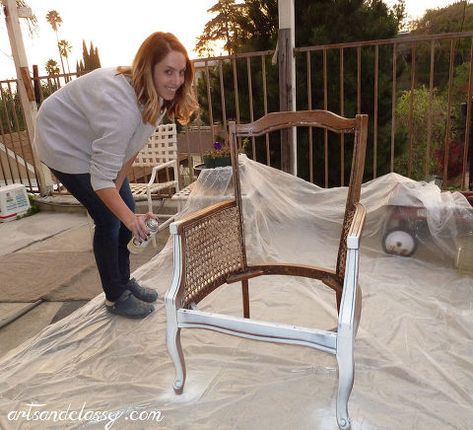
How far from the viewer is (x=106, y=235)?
1780mm

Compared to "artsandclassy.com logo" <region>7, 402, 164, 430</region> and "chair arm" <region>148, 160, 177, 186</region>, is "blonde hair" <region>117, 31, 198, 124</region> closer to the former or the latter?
"artsandclassy.com logo" <region>7, 402, 164, 430</region>

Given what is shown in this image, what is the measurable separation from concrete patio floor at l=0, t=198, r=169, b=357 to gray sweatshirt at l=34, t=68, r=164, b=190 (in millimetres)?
828

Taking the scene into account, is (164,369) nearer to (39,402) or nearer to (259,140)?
(39,402)

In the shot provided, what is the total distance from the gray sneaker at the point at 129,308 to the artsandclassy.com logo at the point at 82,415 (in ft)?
1.79

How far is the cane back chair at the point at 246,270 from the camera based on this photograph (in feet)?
3.69

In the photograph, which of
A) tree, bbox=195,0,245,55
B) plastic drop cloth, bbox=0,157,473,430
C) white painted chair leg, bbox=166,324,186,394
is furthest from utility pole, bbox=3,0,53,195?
white painted chair leg, bbox=166,324,186,394

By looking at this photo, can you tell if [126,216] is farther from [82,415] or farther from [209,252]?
[82,415]

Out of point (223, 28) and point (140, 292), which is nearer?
point (140, 292)

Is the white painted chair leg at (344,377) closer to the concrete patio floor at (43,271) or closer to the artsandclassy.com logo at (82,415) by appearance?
the artsandclassy.com logo at (82,415)

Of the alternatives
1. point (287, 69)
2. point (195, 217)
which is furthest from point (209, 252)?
point (287, 69)

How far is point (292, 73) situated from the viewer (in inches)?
120

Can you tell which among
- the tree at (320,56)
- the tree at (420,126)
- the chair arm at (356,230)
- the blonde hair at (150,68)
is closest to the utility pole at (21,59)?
the tree at (320,56)

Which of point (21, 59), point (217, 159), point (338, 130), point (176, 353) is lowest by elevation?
point (176, 353)

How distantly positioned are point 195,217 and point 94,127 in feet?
1.50
